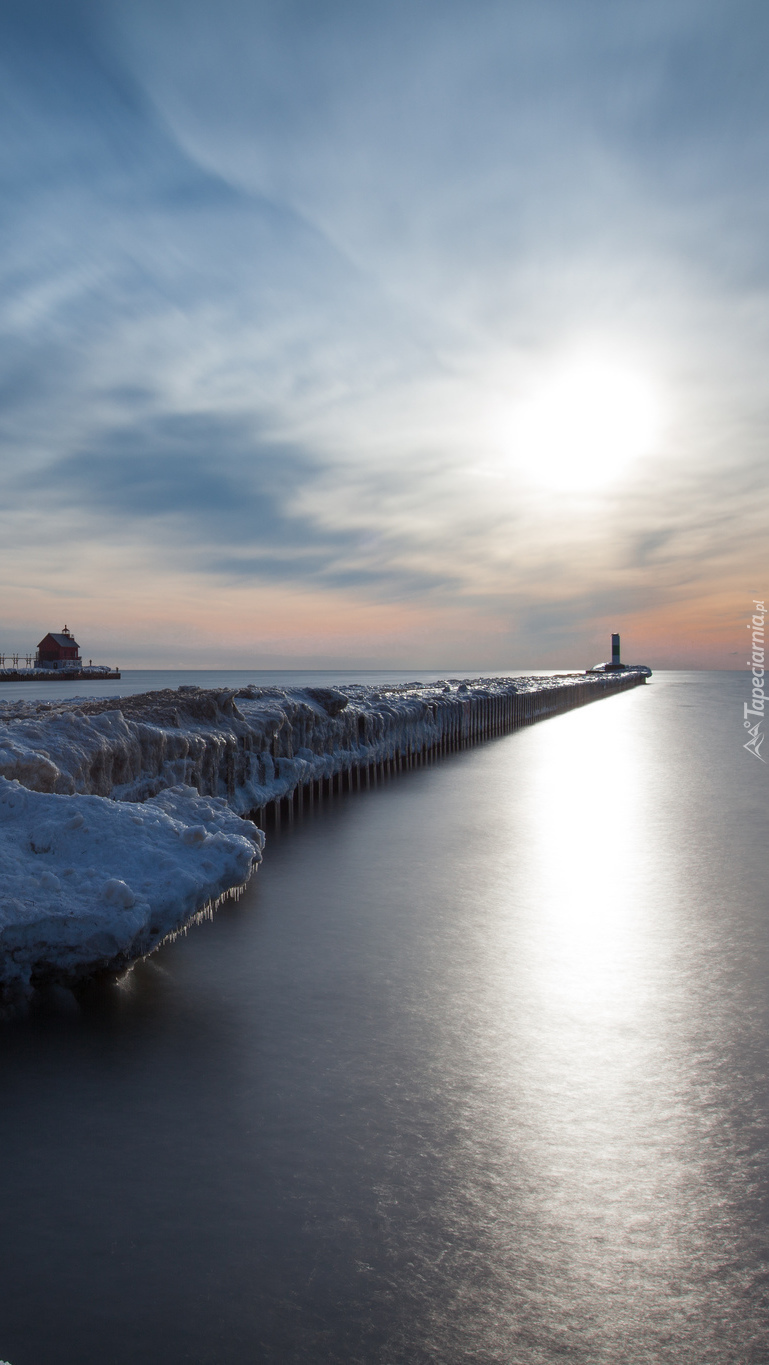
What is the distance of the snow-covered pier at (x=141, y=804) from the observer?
488cm

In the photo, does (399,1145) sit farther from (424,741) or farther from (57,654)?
(57,654)

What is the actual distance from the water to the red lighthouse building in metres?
95.9

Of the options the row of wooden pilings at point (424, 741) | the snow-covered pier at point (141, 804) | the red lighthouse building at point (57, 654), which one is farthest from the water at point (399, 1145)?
the red lighthouse building at point (57, 654)

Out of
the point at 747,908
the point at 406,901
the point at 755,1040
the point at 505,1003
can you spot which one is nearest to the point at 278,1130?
the point at 505,1003

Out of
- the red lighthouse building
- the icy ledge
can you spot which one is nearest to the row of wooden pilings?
the icy ledge

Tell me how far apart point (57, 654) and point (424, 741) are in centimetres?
8347

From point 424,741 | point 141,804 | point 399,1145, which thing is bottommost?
point 399,1145

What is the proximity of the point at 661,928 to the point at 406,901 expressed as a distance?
8.87 feet

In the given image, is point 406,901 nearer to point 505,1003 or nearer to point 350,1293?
point 505,1003

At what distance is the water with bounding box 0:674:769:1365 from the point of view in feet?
9.44

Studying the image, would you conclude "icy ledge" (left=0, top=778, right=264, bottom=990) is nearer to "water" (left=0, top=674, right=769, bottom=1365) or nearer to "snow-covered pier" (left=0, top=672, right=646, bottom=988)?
"snow-covered pier" (left=0, top=672, right=646, bottom=988)

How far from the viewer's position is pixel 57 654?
316 ft

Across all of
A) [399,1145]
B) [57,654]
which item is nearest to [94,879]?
[399,1145]

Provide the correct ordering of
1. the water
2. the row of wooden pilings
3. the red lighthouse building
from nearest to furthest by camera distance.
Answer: the water < the row of wooden pilings < the red lighthouse building
